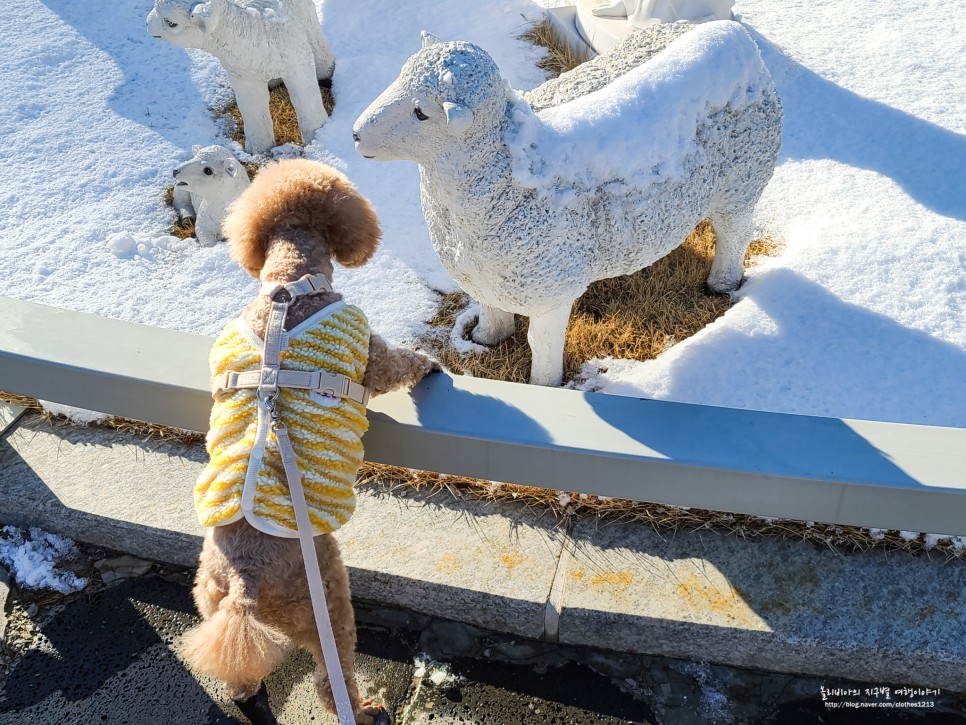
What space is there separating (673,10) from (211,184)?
2066 mm

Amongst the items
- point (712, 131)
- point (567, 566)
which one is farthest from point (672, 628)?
point (712, 131)

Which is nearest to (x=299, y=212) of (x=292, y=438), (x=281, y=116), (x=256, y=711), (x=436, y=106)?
(x=436, y=106)

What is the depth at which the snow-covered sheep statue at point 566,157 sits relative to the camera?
64.4 inches

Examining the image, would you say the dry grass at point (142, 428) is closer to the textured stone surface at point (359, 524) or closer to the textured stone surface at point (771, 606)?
the textured stone surface at point (359, 524)

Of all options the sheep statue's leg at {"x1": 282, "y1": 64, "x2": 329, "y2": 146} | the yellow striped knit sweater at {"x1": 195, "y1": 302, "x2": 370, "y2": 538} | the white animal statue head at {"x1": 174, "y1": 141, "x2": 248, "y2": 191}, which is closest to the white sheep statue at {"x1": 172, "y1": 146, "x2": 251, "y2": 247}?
the white animal statue head at {"x1": 174, "y1": 141, "x2": 248, "y2": 191}

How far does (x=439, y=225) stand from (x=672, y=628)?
1.16m

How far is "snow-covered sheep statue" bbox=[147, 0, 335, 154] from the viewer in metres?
2.90

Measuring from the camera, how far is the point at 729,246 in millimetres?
2484

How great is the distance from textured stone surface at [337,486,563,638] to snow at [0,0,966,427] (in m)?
0.58

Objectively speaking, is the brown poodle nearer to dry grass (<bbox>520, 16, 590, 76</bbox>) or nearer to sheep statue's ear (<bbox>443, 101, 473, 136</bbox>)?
sheep statue's ear (<bbox>443, 101, 473, 136</bbox>)

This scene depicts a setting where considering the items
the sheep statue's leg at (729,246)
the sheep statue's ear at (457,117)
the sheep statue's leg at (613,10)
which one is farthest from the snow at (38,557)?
the sheep statue's leg at (613,10)

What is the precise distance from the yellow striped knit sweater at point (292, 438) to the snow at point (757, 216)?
102 centimetres

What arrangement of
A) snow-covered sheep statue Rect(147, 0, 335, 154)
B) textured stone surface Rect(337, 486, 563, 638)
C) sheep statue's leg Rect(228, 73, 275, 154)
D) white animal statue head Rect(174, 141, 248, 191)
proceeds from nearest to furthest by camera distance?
1. textured stone surface Rect(337, 486, 563, 638)
2. white animal statue head Rect(174, 141, 248, 191)
3. snow-covered sheep statue Rect(147, 0, 335, 154)
4. sheep statue's leg Rect(228, 73, 275, 154)

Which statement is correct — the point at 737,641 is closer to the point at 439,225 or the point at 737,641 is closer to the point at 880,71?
the point at 439,225
